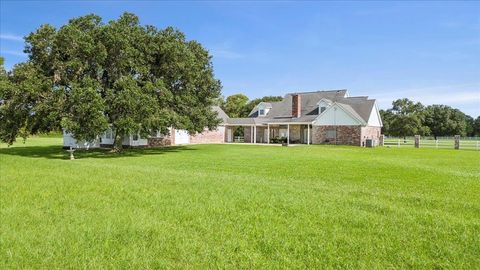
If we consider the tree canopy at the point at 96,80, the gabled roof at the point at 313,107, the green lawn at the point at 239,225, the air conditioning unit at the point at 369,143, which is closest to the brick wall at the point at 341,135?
the air conditioning unit at the point at 369,143

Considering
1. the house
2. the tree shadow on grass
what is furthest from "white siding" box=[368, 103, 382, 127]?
the tree shadow on grass

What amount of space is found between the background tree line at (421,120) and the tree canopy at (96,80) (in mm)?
52903

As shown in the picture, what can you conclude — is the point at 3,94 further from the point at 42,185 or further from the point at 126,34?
the point at 42,185

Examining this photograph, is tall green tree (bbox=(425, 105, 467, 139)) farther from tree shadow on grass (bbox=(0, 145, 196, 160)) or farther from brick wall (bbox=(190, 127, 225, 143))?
tree shadow on grass (bbox=(0, 145, 196, 160))

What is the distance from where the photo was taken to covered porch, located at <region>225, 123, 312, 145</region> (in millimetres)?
43466

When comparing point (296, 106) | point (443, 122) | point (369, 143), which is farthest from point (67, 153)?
point (443, 122)

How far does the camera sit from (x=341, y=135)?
3909 centimetres

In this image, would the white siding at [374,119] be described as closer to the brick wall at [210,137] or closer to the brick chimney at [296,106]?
the brick chimney at [296,106]

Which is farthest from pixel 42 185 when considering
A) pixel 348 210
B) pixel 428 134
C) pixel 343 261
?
pixel 428 134

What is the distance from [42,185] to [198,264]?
7.37 m

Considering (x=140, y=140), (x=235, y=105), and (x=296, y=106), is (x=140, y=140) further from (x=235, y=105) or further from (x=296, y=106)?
(x=235, y=105)

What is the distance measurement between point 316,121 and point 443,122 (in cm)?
4488

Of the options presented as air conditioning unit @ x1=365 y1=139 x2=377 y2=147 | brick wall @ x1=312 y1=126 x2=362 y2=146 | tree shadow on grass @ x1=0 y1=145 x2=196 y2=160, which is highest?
brick wall @ x1=312 y1=126 x2=362 y2=146

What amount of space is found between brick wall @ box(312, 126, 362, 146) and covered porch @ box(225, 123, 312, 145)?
87cm
